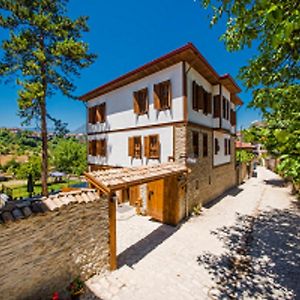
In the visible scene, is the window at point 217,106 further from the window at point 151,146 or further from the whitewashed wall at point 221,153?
the window at point 151,146

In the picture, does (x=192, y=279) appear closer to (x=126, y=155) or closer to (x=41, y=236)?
(x=41, y=236)

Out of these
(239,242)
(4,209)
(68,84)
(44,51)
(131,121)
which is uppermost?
(44,51)

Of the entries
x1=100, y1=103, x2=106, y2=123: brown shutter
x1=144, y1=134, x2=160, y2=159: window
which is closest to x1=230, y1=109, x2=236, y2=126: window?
x1=144, y1=134, x2=160, y2=159: window

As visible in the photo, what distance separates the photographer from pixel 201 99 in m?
11.8

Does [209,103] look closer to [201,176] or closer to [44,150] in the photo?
[201,176]

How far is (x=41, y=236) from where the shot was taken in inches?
180

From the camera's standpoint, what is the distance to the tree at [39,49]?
1297 cm

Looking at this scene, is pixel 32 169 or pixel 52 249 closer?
pixel 52 249

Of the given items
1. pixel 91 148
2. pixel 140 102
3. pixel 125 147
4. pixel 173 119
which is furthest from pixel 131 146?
pixel 91 148

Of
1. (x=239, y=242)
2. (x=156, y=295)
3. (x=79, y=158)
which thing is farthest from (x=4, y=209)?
(x=79, y=158)

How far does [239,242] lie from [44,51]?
17248 millimetres

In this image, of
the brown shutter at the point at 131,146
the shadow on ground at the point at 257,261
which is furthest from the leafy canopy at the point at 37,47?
the shadow on ground at the point at 257,261

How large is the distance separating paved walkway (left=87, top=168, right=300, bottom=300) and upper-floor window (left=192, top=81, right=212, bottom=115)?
6.62 meters

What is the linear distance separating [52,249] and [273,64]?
24.7 ft
